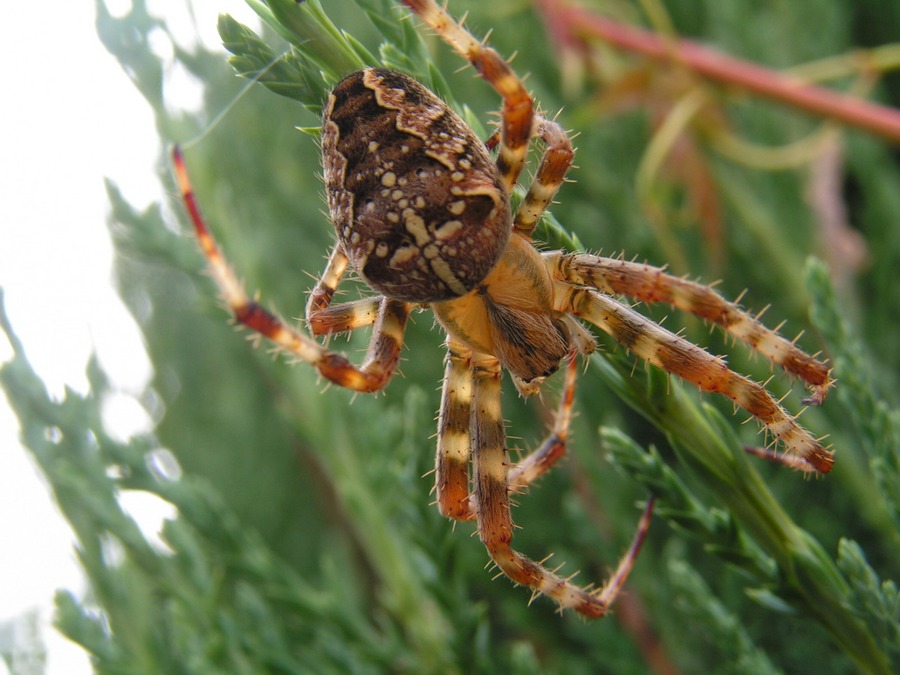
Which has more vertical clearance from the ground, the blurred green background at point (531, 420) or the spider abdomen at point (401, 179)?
the spider abdomen at point (401, 179)

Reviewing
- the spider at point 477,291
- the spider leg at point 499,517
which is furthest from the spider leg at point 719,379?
the spider leg at point 499,517

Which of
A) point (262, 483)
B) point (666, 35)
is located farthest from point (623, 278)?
point (262, 483)


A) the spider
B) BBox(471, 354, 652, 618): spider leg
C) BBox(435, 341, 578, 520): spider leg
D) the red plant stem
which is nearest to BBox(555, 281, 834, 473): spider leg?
the spider

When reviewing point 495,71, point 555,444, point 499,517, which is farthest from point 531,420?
point 495,71

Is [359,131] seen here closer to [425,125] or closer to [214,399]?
[425,125]

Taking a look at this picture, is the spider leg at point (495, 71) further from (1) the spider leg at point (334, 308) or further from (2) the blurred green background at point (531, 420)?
(1) the spider leg at point (334, 308)

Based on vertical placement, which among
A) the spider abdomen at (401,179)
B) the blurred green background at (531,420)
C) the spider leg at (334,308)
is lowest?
the blurred green background at (531,420)
